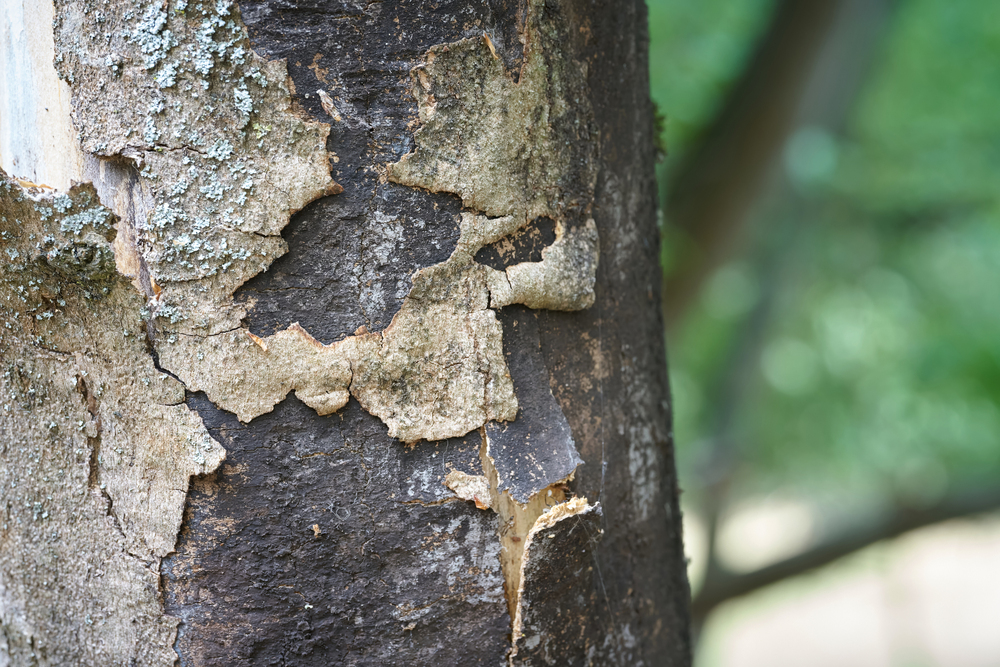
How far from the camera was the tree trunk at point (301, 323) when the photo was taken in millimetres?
621

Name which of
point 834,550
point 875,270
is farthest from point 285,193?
point 875,270

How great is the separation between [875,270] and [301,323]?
4.59m

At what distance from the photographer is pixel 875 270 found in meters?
4.37

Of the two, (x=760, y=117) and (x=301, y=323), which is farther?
(x=760, y=117)

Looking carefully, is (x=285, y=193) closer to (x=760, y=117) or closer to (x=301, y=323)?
(x=301, y=323)

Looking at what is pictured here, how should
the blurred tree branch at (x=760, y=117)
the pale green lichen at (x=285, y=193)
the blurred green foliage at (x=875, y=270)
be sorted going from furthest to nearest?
the blurred green foliage at (x=875, y=270), the blurred tree branch at (x=760, y=117), the pale green lichen at (x=285, y=193)

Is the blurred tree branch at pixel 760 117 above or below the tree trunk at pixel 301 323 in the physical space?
above

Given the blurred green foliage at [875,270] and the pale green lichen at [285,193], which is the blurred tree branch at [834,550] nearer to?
the blurred green foliage at [875,270]

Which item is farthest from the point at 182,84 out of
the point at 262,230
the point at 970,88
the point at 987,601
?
the point at 987,601

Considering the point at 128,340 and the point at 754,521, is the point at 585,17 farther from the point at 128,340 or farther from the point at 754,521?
the point at 754,521

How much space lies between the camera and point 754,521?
715 cm

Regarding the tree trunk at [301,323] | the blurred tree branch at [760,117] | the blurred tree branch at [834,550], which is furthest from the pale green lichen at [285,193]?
the blurred tree branch at [834,550]

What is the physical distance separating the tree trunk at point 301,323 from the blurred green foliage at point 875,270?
10.5 ft

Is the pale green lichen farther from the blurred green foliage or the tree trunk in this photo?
the blurred green foliage
